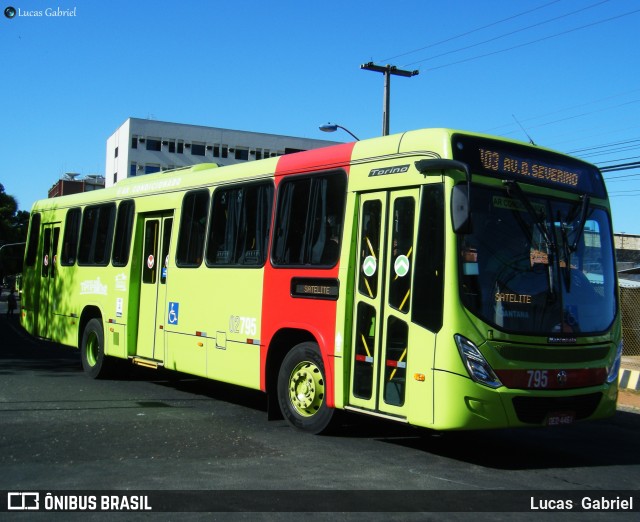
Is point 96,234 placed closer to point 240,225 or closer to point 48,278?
point 48,278

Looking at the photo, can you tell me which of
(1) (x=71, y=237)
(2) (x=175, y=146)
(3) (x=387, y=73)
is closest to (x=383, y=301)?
(1) (x=71, y=237)

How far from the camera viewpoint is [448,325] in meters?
7.00

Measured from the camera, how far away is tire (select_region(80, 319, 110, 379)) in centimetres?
1316

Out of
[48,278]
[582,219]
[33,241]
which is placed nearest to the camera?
[582,219]

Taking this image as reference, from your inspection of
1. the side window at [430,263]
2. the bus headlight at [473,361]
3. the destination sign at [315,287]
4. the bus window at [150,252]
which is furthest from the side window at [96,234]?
the bus headlight at [473,361]

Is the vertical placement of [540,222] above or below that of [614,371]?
above

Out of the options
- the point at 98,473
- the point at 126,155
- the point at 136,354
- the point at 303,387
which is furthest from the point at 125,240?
the point at 126,155

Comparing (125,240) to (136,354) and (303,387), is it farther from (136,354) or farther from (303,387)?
(303,387)

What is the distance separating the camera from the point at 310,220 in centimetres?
895

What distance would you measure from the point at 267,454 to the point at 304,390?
1.29m

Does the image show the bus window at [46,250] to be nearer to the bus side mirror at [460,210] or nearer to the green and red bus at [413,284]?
the green and red bus at [413,284]

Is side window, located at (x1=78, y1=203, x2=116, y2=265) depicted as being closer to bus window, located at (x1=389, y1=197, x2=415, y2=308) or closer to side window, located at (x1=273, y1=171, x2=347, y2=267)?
side window, located at (x1=273, y1=171, x2=347, y2=267)

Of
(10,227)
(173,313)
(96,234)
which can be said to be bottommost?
(173,313)

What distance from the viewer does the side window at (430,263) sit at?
714cm
